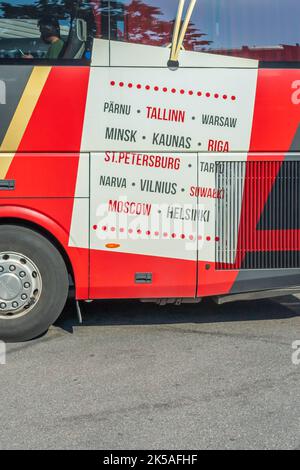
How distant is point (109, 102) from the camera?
5.47 metres

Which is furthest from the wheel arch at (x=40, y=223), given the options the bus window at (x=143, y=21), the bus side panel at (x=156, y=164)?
the bus window at (x=143, y=21)

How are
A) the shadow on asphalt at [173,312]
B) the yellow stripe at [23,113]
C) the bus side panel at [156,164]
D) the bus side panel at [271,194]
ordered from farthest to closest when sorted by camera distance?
the shadow on asphalt at [173,312] → the bus side panel at [271,194] → the bus side panel at [156,164] → the yellow stripe at [23,113]

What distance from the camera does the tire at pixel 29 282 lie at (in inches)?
219

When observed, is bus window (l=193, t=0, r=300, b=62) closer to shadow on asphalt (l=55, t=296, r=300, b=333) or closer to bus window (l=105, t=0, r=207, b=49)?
bus window (l=105, t=0, r=207, b=49)

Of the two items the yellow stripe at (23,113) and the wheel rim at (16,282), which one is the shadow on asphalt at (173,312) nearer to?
the wheel rim at (16,282)

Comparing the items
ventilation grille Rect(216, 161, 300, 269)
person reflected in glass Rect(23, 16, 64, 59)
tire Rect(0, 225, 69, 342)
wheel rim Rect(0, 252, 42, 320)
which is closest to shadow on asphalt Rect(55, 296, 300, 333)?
tire Rect(0, 225, 69, 342)

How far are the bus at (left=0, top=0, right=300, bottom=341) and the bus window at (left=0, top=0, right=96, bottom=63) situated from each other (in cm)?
1

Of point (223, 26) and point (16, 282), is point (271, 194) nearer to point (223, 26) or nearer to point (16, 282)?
point (223, 26)

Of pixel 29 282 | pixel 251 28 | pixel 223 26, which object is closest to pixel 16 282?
pixel 29 282

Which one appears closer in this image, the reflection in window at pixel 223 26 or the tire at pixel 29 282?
the reflection in window at pixel 223 26

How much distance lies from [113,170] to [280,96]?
5.26 feet

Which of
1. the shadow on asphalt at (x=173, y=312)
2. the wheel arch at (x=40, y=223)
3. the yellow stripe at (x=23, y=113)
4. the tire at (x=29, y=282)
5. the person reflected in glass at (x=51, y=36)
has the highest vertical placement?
the person reflected in glass at (x=51, y=36)

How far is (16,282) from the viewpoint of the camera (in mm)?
5566
